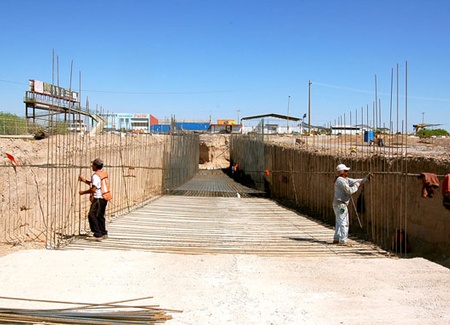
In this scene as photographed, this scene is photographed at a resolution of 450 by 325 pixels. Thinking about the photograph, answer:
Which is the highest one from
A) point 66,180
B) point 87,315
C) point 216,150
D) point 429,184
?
point 216,150

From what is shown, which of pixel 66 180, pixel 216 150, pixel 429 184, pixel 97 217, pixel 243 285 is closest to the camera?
pixel 243 285

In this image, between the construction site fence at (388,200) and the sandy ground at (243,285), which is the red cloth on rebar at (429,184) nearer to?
the construction site fence at (388,200)

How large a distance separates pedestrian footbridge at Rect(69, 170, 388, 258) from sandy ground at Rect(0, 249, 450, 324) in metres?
0.70

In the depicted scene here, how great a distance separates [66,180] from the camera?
9.53 m

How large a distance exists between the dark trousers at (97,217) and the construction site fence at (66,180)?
0.47m

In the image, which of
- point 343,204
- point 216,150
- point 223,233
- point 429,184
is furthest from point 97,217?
point 216,150

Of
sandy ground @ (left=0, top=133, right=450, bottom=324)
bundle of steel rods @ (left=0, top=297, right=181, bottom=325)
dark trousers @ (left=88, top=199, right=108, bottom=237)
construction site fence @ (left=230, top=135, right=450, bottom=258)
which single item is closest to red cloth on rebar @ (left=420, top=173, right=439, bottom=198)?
construction site fence @ (left=230, top=135, right=450, bottom=258)

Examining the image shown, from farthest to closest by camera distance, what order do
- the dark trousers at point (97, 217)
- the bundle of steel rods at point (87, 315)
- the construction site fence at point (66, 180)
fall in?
the construction site fence at point (66, 180)
the dark trousers at point (97, 217)
the bundle of steel rods at point (87, 315)

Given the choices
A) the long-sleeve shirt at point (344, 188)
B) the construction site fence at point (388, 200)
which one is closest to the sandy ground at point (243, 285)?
the construction site fence at point (388, 200)

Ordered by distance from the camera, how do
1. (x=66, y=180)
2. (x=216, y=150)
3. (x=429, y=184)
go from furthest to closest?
(x=216, y=150)
(x=66, y=180)
(x=429, y=184)

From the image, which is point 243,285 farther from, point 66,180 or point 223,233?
point 66,180

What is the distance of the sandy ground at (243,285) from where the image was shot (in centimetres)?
421

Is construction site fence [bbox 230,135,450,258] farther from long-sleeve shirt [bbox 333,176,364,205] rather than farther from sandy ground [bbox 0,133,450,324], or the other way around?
sandy ground [bbox 0,133,450,324]

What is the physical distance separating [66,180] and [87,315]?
6041 millimetres
